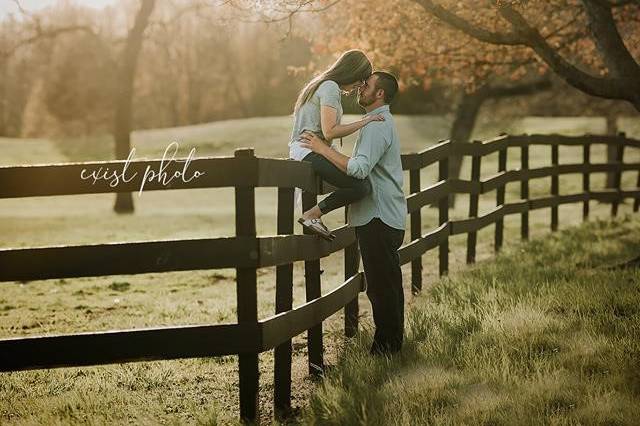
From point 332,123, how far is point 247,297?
1.54 m

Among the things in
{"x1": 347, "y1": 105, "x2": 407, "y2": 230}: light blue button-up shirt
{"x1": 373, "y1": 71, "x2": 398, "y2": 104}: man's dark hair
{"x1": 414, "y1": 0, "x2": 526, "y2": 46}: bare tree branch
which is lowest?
{"x1": 347, "y1": 105, "x2": 407, "y2": 230}: light blue button-up shirt

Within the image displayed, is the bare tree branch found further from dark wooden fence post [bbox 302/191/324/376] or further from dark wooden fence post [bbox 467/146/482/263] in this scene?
dark wooden fence post [bbox 302/191/324/376]

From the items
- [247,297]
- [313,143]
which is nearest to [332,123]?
[313,143]

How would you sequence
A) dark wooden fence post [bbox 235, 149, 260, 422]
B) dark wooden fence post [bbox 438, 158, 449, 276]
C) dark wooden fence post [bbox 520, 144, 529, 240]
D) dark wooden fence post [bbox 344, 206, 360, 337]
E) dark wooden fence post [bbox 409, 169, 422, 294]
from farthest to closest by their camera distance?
dark wooden fence post [bbox 520, 144, 529, 240] → dark wooden fence post [bbox 438, 158, 449, 276] → dark wooden fence post [bbox 409, 169, 422, 294] → dark wooden fence post [bbox 344, 206, 360, 337] → dark wooden fence post [bbox 235, 149, 260, 422]

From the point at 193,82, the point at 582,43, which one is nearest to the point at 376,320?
the point at 582,43

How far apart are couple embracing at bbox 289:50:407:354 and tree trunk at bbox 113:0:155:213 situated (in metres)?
20.0

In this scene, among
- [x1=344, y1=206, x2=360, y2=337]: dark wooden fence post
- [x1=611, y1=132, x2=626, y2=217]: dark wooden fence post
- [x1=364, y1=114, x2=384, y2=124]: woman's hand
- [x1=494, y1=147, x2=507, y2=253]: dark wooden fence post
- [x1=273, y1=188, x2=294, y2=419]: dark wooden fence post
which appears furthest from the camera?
[x1=611, y1=132, x2=626, y2=217]: dark wooden fence post

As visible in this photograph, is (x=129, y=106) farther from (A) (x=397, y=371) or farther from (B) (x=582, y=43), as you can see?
(A) (x=397, y=371)

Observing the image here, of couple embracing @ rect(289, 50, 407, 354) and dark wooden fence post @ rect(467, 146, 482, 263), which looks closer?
couple embracing @ rect(289, 50, 407, 354)

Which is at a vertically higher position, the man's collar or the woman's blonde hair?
the woman's blonde hair

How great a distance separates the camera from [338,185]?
5656 mm

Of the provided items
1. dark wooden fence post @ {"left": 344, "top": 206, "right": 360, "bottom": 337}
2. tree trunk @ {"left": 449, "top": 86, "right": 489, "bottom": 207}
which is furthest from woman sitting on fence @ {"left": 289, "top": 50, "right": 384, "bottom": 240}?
tree trunk @ {"left": 449, "top": 86, "right": 489, "bottom": 207}

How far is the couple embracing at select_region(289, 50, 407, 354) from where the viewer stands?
561cm

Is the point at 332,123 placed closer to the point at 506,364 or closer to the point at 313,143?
the point at 313,143
